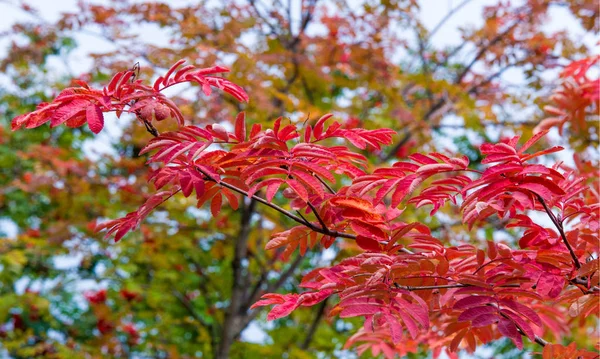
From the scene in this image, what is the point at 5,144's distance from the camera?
307 inches

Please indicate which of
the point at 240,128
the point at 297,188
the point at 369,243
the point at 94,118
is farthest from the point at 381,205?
the point at 94,118

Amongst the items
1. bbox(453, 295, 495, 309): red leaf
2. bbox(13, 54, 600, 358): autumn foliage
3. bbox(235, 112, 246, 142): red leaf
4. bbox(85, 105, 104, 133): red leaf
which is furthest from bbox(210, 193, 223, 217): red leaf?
bbox(453, 295, 495, 309): red leaf

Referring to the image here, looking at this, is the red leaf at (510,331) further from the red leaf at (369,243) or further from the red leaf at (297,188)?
the red leaf at (297,188)

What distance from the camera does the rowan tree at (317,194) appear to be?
1291 mm

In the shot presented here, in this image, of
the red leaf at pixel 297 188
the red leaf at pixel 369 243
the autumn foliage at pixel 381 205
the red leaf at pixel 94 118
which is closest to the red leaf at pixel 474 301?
the autumn foliage at pixel 381 205

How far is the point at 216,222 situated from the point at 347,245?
1.43 m

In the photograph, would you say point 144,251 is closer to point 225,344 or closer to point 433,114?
point 225,344

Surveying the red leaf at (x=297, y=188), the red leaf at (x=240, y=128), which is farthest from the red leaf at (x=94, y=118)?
the red leaf at (x=297, y=188)

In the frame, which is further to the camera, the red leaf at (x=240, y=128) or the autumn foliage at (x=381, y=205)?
the red leaf at (x=240, y=128)

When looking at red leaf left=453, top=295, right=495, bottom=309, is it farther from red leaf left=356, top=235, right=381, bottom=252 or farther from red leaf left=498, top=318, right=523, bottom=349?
red leaf left=356, top=235, right=381, bottom=252

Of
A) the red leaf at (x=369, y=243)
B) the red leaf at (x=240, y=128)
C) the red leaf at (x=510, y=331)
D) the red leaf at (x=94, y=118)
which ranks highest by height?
the red leaf at (x=240, y=128)

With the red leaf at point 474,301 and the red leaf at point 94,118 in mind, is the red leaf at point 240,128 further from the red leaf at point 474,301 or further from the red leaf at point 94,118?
the red leaf at point 474,301

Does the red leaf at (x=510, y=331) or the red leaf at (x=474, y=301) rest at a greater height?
the red leaf at (x=474, y=301)

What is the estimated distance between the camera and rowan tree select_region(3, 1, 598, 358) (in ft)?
4.24
